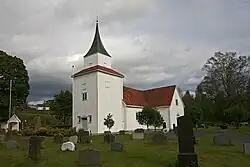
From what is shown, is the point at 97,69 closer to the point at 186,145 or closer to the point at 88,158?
the point at 88,158

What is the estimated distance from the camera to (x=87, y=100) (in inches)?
1630

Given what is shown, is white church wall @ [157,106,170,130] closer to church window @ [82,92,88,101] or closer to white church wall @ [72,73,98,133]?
white church wall @ [72,73,98,133]

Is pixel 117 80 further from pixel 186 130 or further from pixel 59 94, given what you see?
pixel 186 130

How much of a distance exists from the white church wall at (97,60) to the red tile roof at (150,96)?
235 inches

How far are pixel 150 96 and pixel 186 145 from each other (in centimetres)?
4187

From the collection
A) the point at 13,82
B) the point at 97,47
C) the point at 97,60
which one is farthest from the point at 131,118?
the point at 13,82

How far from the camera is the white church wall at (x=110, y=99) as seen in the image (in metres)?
40.1

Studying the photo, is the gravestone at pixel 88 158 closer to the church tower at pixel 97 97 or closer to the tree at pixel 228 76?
the church tower at pixel 97 97

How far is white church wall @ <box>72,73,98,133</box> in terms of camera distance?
3997 cm

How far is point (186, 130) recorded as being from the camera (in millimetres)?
10297

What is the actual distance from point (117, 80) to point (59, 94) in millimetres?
15658

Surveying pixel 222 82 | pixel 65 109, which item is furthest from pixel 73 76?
pixel 222 82

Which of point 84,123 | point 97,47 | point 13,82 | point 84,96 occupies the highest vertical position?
point 97,47

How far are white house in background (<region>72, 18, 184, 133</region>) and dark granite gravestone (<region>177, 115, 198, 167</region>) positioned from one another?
2950cm
